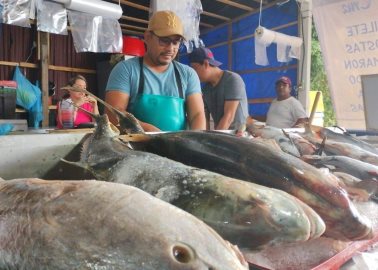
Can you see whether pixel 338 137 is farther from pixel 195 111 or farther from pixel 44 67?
pixel 44 67

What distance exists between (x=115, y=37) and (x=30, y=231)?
5582mm

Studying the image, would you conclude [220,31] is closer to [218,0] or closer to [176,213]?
[218,0]

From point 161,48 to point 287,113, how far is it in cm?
343

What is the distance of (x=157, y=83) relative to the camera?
8.71 feet

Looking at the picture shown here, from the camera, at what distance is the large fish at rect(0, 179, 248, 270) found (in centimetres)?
57

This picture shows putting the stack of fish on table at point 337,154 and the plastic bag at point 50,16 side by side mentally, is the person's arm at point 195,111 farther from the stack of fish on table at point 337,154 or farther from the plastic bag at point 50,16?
the plastic bag at point 50,16

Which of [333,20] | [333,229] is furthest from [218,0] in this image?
[333,229]

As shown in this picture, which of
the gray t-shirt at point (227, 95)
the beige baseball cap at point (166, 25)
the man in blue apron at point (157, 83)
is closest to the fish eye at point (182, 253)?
the man in blue apron at point (157, 83)

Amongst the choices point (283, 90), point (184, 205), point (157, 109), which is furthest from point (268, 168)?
point (283, 90)

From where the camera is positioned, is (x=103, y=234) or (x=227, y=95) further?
(x=227, y=95)

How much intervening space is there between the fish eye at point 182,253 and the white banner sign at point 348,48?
3.59 metres

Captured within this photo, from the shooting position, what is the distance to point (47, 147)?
144cm

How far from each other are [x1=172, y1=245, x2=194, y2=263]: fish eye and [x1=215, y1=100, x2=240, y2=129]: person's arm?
3.21 metres

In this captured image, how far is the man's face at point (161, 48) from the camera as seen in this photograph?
101 inches
